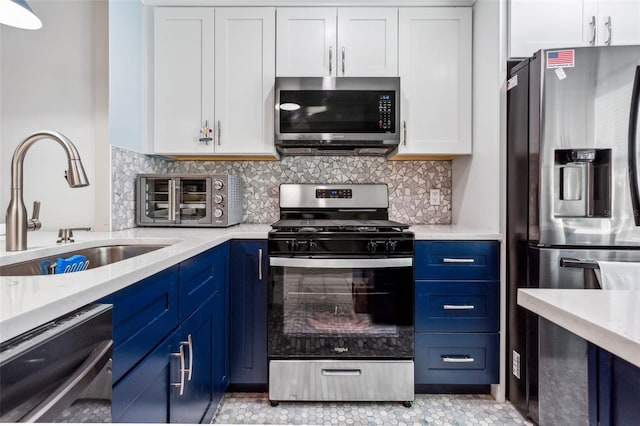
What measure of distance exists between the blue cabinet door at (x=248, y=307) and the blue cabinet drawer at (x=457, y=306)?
0.84 metres

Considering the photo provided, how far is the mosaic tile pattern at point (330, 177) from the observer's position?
243cm

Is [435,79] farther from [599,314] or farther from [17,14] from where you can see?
[17,14]

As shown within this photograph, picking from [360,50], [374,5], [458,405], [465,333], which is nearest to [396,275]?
[465,333]

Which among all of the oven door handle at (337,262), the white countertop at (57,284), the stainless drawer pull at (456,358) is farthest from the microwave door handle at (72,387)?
the stainless drawer pull at (456,358)

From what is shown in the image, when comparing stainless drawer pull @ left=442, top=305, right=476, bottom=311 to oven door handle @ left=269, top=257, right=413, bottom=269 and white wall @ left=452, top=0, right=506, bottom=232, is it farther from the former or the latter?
white wall @ left=452, top=0, right=506, bottom=232

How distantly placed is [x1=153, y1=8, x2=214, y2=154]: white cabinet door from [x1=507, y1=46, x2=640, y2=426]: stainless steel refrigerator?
1806 millimetres

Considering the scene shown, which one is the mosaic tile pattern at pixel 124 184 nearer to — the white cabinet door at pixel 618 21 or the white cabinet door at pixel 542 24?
the white cabinet door at pixel 542 24

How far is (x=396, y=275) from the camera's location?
1.80 metres

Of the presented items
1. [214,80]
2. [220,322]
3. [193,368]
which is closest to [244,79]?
[214,80]

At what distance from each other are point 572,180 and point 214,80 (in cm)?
203

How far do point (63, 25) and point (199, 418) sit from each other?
6.69ft

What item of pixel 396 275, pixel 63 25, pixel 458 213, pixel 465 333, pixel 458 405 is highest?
pixel 63 25

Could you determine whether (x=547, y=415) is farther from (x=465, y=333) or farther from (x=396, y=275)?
(x=396, y=275)

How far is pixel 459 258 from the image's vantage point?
182cm
